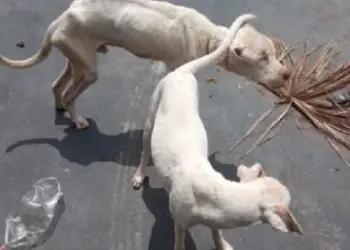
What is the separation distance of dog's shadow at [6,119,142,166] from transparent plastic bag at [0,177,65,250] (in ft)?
0.63

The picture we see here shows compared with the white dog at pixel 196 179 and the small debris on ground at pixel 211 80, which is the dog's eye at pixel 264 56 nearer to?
the white dog at pixel 196 179

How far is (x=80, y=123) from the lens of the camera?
322 centimetres

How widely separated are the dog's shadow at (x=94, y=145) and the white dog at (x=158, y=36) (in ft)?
1.38

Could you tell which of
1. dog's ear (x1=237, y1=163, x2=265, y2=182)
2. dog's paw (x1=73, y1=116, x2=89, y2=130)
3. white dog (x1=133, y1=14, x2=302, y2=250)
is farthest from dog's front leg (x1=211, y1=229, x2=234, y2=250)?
dog's paw (x1=73, y1=116, x2=89, y2=130)

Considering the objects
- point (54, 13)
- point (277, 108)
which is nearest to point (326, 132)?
point (277, 108)

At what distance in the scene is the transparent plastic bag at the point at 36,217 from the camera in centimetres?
275

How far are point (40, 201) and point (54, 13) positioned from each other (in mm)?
1383

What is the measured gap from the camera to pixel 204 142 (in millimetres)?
2441

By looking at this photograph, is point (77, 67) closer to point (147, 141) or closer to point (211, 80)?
point (147, 141)

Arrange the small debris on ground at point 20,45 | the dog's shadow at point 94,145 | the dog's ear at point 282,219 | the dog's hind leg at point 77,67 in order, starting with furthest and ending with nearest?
the small debris on ground at point 20,45, the dog's shadow at point 94,145, the dog's hind leg at point 77,67, the dog's ear at point 282,219

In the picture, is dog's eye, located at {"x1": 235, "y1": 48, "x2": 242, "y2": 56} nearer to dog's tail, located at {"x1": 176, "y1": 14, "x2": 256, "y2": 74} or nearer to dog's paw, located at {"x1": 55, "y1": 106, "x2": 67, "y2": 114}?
dog's tail, located at {"x1": 176, "y1": 14, "x2": 256, "y2": 74}

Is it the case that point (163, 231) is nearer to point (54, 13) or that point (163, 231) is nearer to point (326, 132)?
point (326, 132)

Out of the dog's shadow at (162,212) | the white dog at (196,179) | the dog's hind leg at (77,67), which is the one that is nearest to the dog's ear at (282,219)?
the white dog at (196,179)

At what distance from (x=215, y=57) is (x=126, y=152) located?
2.29 feet
